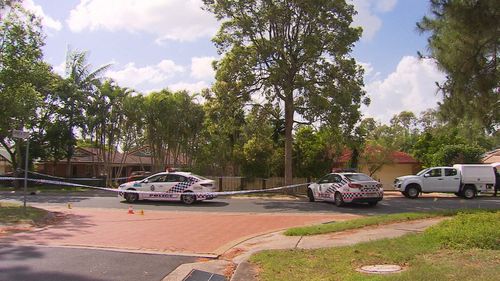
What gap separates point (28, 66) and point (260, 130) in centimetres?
1374

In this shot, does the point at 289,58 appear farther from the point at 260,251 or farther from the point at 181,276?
the point at 181,276

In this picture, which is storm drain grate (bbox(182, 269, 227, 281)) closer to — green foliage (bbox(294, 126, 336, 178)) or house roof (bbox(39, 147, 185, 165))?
green foliage (bbox(294, 126, 336, 178))

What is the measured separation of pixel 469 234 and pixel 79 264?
7225 millimetres

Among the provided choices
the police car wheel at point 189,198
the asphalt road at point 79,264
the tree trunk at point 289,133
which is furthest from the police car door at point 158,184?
the asphalt road at point 79,264

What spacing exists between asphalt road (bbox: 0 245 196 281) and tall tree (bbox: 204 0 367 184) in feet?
62.4

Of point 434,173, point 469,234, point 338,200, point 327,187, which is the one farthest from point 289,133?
point 469,234

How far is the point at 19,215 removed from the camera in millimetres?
15617

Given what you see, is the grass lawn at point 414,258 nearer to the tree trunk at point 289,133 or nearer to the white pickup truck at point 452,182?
the white pickup truck at point 452,182

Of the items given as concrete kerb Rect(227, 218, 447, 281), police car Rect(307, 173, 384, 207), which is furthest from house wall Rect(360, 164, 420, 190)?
concrete kerb Rect(227, 218, 447, 281)

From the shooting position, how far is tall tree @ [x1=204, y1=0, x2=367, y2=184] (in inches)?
1102

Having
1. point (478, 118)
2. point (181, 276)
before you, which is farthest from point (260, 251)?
point (478, 118)

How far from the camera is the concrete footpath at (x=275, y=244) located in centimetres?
870

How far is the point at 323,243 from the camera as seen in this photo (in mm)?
10961

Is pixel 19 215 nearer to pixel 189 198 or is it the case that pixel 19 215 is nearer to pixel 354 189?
pixel 189 198
